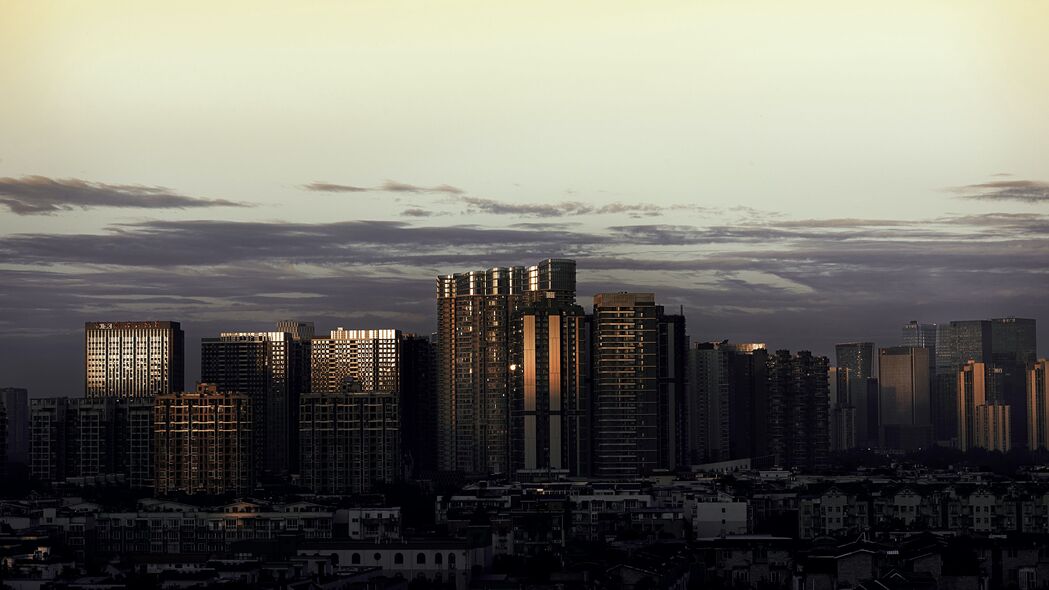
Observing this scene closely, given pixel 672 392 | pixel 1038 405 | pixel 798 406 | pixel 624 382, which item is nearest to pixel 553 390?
pixel 624 382

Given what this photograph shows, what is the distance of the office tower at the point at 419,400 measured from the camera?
65.2 m

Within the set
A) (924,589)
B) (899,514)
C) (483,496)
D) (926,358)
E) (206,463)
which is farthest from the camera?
(926,358)

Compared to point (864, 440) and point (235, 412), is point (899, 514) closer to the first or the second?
point (235, 412)

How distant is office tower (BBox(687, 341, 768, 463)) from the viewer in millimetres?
67875

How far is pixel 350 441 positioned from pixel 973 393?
36277 millimetres

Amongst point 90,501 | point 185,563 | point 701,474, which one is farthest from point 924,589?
point 701,474

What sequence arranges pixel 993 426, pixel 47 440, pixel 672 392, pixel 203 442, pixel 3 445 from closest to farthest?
1. pixel 203 442
2. pixel 672 392
3. pixel 47 440
4. pixel 3 445
5. pixel 993 426

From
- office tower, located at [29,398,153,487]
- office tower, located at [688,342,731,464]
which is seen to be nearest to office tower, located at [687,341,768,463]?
office tower, located at [688,342,731,464]

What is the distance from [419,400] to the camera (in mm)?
67812

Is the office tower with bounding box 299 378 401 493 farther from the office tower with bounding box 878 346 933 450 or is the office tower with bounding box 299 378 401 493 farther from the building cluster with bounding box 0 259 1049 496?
the office tower with bounding box 878 346 933 450

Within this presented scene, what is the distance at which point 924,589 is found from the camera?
2573 centimetres

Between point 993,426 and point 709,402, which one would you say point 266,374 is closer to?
point 709,402

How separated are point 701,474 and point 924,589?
26.9 meters

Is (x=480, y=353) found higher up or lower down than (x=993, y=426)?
higher up
